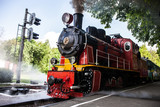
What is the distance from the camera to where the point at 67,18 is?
23.6ft

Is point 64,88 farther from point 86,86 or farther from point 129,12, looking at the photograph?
point 129,12

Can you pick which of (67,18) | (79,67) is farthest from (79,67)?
(67,18)

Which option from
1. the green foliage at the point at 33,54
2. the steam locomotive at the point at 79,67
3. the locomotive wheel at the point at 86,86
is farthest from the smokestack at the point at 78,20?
the green foliage at the point at 33,54

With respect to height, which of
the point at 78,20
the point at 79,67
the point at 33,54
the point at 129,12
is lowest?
the point at 79,67

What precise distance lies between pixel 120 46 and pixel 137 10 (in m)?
3.62

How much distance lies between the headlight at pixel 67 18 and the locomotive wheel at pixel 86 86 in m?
3.24

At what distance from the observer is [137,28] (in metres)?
9.91

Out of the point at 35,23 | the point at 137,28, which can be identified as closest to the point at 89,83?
the point at 137,28

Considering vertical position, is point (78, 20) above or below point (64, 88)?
above

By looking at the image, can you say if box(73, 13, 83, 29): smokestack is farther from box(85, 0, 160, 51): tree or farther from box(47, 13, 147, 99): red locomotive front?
box(85, 0, 160, 51): tree

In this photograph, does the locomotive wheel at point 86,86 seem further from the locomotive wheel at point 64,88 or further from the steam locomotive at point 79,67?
the locomotive wheel at point 64,88

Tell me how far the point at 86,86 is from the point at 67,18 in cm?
366

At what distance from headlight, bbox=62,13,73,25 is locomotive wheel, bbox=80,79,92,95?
3237 millimetres

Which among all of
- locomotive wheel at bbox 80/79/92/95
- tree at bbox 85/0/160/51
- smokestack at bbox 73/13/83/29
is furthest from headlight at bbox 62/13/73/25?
locomotive wheel at bbox 80/79/92/95
